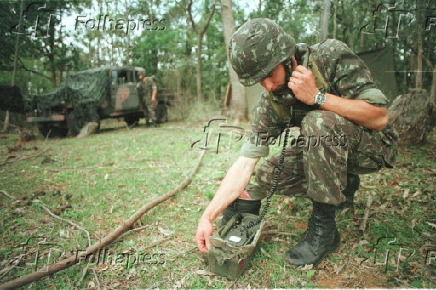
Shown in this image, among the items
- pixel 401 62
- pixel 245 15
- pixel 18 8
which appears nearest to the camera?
pixel 18 8

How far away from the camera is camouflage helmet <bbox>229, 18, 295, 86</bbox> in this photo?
6.12 feet

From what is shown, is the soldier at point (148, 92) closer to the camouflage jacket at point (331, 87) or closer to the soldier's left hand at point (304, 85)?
the camouflage jacket at point (331, 87)

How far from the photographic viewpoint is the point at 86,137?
8039 millimetres

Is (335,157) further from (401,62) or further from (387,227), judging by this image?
(401,62)

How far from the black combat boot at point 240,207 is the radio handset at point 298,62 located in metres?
0.76

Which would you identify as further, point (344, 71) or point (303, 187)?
point (303, 187)

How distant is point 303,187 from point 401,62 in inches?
587

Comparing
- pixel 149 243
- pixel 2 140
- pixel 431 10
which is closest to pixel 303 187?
pixel 149 243

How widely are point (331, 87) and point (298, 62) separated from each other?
29 centimetres

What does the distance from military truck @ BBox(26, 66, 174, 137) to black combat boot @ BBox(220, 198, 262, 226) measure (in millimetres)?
6811

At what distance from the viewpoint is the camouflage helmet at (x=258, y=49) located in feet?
6.12

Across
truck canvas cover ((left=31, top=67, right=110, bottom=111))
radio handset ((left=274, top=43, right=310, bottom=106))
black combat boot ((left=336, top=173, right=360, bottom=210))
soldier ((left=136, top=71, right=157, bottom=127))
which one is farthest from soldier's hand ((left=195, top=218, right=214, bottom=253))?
soldier ((left=136, top=71, right=157, bottom=127))

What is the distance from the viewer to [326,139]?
179 centimetres

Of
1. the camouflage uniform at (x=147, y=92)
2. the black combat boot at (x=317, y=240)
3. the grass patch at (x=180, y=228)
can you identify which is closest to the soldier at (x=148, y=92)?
the camouflage uniform at (x=147, y=92)
